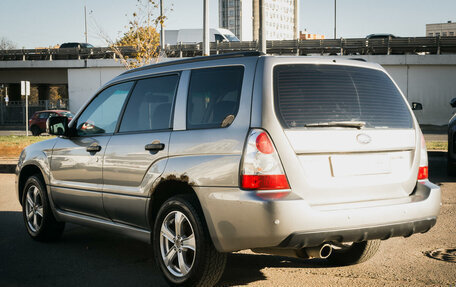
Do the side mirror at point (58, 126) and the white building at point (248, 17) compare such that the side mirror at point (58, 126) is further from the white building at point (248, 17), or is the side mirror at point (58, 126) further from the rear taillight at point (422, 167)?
the white building at point (248, 17)

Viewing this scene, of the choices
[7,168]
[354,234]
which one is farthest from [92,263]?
[7,168]

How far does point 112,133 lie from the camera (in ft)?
18.2

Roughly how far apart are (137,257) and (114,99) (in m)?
1.56

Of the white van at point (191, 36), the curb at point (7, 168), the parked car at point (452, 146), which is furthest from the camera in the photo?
the white van at point (191, 36)

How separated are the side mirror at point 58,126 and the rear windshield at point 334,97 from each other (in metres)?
2.87

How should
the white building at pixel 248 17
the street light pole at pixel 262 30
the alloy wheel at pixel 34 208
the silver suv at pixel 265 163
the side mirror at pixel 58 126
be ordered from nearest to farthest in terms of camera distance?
1. the silver suv at pixel 265 163
2. the side mirror at pixel 58 126
3. the alloy wheel at pixel 34 208
4. the street light pole at pixel 262 30
5. the white building at pixel 248 17

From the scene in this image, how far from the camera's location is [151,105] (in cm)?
522

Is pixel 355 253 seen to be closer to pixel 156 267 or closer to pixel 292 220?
pixel 292 220

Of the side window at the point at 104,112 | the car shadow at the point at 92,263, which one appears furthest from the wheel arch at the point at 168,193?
the side window at the point at 104,112

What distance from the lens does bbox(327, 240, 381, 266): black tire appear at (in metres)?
5.29

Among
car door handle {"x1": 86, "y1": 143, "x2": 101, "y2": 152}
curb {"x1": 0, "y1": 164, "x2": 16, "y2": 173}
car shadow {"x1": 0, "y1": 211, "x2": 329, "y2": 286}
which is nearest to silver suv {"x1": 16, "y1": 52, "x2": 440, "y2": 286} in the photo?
car door handle {"x1": 86, "y1": 143, "x2": 101, "y2": 152}

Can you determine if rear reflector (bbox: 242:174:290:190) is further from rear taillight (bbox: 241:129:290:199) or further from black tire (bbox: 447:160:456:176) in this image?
black tire (bbox: 447:160:456:176)

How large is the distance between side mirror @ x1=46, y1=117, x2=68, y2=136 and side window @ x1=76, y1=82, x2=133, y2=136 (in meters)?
0.14

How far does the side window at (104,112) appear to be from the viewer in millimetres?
5645
